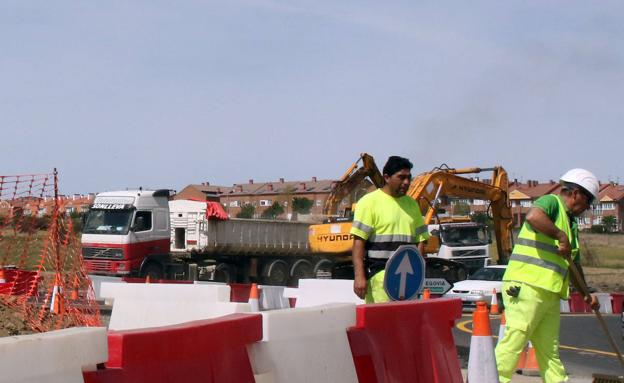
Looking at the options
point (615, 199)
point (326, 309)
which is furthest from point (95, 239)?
point (615, 199)

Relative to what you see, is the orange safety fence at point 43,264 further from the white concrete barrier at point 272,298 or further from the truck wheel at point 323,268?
the truck wheel at point 323,268

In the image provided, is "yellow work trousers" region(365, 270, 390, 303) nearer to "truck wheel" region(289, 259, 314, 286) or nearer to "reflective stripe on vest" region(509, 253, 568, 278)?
"reflective stripe on vest" region(509, 253, 568, 278)

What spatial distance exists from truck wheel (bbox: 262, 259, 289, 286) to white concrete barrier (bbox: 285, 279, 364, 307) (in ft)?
80.0

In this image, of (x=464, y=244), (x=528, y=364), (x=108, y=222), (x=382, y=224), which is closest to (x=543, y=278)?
(x=382, y=224)

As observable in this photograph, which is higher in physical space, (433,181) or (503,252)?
(433,181)

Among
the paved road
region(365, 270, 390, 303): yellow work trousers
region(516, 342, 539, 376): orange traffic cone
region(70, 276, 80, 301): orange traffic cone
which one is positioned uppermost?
region(365, 270, 390, 303): yellow work trousers

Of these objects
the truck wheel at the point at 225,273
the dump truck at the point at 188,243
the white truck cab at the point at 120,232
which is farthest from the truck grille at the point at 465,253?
the white truck cab at the point at 120,232

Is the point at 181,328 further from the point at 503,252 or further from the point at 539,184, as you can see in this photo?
the point at 539,184

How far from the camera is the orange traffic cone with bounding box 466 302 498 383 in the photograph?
623 centimetres

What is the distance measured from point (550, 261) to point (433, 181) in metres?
22.9

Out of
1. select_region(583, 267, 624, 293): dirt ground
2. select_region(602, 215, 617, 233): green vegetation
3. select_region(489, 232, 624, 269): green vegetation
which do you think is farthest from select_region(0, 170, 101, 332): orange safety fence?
select_region(602, 215, 617, 233): green vegetation

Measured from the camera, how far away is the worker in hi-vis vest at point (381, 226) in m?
7.81

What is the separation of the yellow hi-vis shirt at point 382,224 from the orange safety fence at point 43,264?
7471 millimetres

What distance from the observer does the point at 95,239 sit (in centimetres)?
3097
